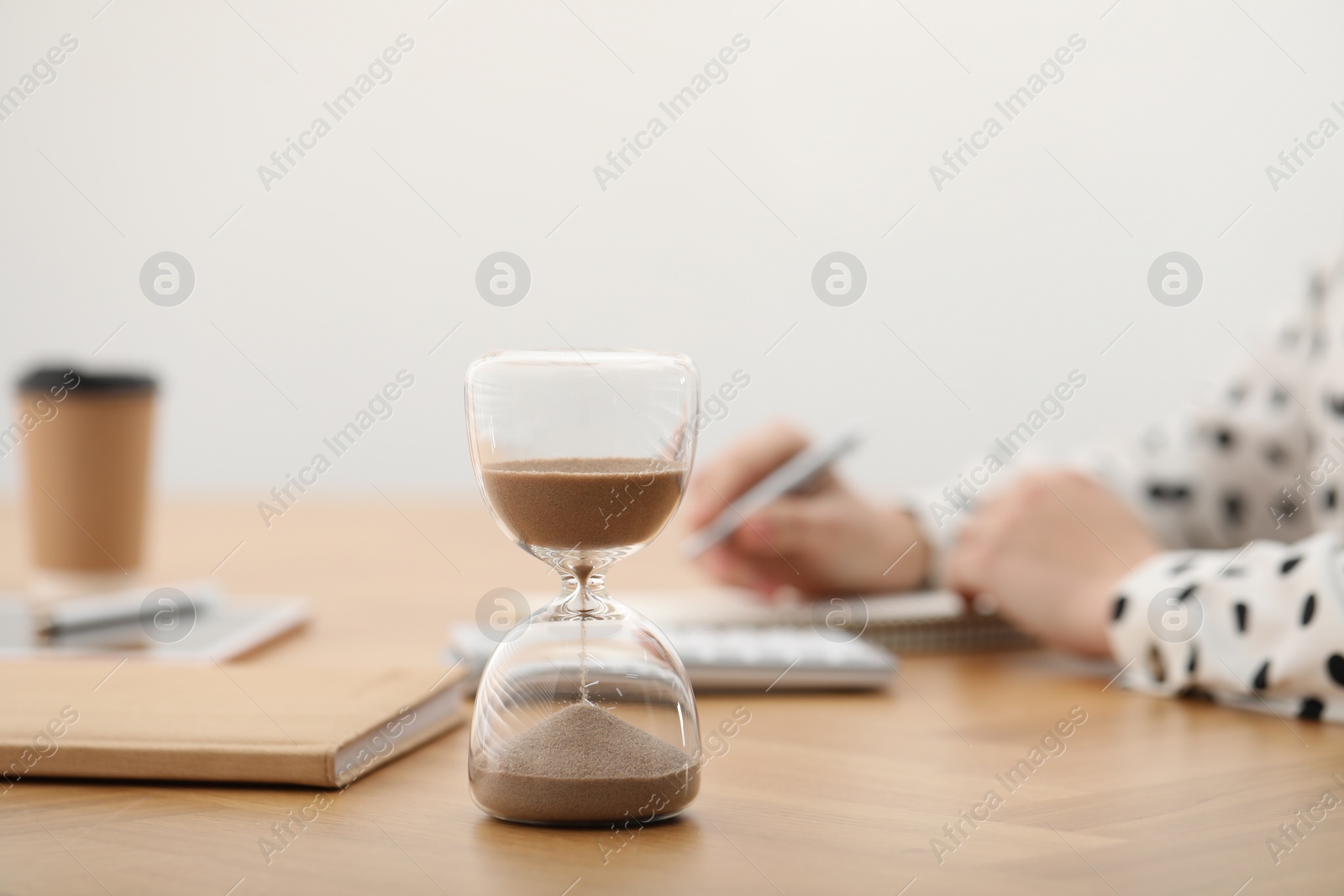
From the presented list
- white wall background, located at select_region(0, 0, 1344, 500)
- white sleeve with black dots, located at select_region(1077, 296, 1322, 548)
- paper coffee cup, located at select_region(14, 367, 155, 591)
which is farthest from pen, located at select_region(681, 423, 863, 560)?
white wall background, located at select_region(0, 0, 1344, 500)

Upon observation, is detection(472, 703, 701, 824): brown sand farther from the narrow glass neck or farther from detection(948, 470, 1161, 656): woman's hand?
detection(948, 470, 1161, 656): woman's hand

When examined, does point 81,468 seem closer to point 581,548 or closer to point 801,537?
point 801,537

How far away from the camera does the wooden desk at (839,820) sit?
0.54m

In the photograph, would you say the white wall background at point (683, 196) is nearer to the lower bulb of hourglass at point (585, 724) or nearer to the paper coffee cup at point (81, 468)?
the paper coffee cup at point (81, 468)

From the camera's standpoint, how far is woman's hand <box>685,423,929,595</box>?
1.35 metres

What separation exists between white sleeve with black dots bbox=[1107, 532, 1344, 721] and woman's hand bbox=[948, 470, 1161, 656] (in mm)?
69

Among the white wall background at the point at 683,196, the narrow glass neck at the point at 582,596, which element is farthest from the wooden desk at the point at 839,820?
the white wall background at the point at 683,196

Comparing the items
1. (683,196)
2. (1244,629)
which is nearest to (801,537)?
(1244,629)

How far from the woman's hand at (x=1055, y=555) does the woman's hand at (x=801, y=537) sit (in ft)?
0.48

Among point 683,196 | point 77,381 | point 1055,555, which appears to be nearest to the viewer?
point 1055,555

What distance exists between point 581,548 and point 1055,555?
0.67 metres

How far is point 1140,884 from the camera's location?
1.77 feet

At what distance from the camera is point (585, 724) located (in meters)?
0.64

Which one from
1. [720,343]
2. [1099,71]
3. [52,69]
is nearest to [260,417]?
[52,69]
